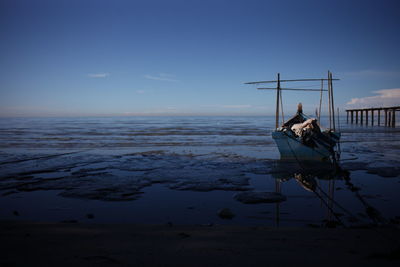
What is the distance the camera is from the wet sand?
3500 mm

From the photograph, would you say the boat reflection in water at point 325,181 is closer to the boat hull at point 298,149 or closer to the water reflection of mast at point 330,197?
the water reflection of mast at point 330,197

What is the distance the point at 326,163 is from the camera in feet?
43.8

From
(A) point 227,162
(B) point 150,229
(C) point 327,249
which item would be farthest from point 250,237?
(A) point 227,162

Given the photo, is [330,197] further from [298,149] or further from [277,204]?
[298,149]

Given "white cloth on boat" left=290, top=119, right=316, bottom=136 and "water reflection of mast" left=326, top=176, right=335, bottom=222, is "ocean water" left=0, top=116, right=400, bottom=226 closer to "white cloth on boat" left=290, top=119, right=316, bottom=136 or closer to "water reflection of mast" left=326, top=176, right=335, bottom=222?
"water reflection of mast" left=326, top=176, right=335, bottom=222

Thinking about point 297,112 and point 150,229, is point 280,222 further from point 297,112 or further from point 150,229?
point 297,112

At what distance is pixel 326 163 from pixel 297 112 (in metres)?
6.11

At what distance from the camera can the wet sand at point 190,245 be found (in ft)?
11.5

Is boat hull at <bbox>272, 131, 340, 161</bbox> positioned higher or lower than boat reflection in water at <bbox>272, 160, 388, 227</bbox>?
Result: higher

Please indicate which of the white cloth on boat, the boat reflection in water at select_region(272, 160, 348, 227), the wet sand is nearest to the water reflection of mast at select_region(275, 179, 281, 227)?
the boat reflection in water at select_region(272, 160, 348, 227)

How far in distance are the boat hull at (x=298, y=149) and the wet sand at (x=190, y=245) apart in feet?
31.1

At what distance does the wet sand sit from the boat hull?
9478 millimetres

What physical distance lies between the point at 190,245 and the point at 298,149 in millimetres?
11668

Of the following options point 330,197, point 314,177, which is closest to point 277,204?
point 330,197
